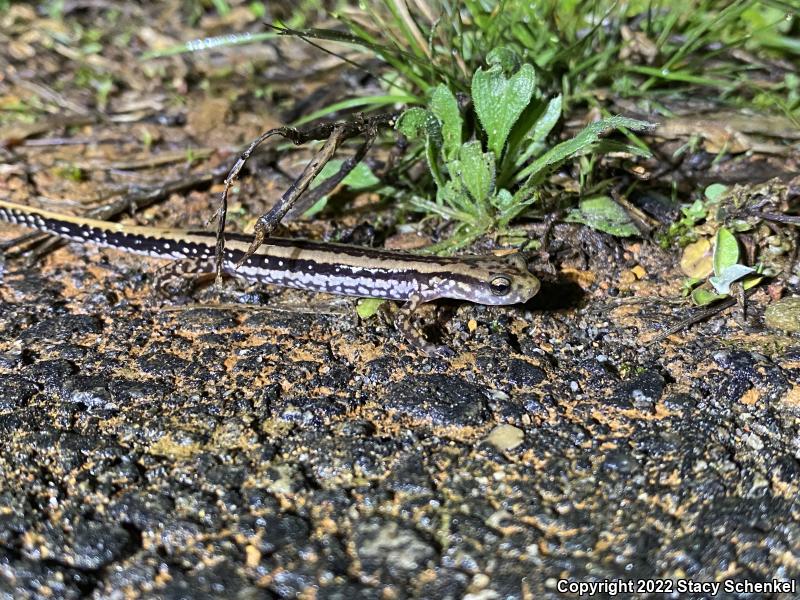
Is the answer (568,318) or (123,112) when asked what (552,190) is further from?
(123,112)

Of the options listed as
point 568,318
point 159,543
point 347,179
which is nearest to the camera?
point 159,543

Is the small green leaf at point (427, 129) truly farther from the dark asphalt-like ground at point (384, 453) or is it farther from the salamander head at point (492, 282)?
the dark asphalt-like ground at point (384, 453)

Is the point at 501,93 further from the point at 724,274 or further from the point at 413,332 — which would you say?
the point at 724,274

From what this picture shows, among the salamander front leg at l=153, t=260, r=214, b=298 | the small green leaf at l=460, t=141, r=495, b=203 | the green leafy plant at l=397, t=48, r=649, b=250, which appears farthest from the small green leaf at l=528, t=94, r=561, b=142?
the salamander front leg at l=153, t=260, r=214, b=298

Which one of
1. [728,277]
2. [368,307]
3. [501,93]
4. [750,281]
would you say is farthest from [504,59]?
[750,281]

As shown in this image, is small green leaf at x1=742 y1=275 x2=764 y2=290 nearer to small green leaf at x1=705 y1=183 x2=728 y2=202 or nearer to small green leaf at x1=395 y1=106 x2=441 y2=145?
small green leaf at x1=705 y1=183 x2=728 y2=202

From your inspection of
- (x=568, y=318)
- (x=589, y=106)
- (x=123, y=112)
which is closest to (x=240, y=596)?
(x=568, y=318)
